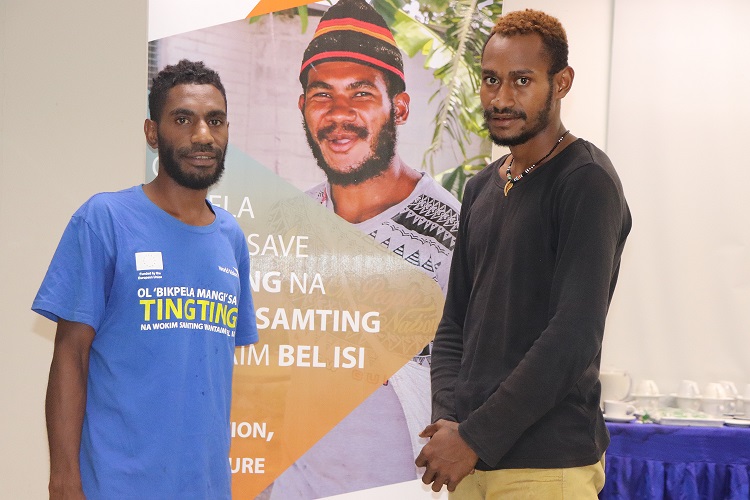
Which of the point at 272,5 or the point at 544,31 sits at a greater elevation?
the point at 272,5

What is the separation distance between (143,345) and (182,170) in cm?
41

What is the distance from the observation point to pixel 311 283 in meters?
2.94

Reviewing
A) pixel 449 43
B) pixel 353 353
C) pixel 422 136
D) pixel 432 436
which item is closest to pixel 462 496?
pixel 432 436

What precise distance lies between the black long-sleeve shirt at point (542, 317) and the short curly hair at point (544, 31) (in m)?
0.18

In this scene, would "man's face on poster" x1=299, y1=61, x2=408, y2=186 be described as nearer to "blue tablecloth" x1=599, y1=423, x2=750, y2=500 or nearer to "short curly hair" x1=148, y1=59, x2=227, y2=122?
"short curly hair" x1=148, y1=59, x2=227, y2=122

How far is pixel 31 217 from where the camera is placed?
3.01 m

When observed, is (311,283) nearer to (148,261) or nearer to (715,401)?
(148,261)

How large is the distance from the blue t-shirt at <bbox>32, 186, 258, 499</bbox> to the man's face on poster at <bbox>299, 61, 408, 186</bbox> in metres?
1.30

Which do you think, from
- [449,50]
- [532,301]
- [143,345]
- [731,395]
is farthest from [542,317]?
[731,395]

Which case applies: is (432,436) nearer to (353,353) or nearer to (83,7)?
(353,353)

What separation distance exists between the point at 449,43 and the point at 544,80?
1.42 m

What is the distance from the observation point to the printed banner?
2.89m

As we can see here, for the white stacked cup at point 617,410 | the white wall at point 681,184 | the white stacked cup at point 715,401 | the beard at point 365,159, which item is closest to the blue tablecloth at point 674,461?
the white stacked cup at point 617,410

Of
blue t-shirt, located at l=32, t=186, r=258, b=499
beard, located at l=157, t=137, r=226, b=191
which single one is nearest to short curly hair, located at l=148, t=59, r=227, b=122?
beard, located at l=157, t=137, r=226, b=191
